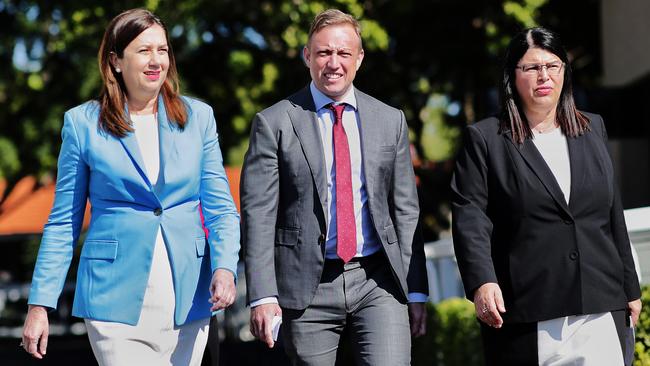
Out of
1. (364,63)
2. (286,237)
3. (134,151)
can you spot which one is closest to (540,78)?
(286,237)

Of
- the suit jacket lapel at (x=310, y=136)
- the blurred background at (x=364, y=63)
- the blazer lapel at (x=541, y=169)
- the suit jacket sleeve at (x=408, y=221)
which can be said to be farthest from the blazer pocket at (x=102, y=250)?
the blurred background at (x=364, y=63)

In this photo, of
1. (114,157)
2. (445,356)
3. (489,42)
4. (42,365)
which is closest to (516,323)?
(114,157)

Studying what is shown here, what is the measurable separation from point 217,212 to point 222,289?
37cm

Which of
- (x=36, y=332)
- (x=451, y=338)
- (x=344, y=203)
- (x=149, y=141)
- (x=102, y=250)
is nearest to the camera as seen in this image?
(x=36, y=332)

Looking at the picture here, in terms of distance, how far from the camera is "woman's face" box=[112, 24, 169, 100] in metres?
4.10

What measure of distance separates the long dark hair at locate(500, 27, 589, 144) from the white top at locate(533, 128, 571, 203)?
0.04 meters

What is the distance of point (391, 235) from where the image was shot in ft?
14.6

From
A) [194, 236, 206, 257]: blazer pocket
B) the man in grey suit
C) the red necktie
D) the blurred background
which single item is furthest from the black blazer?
the blurred background

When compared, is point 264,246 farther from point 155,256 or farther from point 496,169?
point 496,169

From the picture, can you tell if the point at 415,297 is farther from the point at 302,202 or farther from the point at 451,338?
the point at 451,338

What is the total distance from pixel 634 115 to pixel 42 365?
882cm

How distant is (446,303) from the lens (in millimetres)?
9258

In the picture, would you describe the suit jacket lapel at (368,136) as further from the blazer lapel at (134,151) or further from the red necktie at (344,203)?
the blazer lapel at (134,151)

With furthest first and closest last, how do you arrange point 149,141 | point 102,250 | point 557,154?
point 557,154
point 149,141
point 102,250
